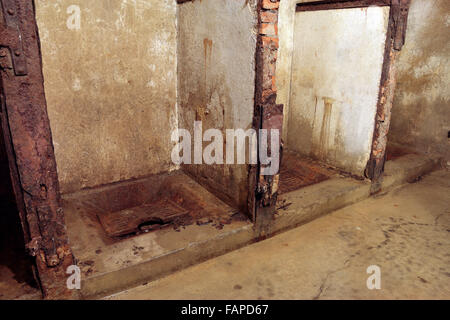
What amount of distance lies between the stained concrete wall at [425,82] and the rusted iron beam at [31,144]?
181 inches

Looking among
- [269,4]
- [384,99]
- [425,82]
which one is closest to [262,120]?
[269,4]

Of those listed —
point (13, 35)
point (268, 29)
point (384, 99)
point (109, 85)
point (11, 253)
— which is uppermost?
point (268, 29)

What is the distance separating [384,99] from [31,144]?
3171mm

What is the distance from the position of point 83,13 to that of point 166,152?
4.98 ft

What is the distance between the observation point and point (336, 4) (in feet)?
11.8

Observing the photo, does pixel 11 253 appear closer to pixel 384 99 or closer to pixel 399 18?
pixel 384 99

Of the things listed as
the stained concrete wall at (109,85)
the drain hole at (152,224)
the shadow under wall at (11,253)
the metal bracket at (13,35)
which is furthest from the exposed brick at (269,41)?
the shadow under wall at (11,253)

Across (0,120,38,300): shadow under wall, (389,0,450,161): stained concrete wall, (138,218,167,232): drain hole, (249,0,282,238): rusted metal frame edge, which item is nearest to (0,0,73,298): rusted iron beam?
(0,120,38,300): shadow under wall

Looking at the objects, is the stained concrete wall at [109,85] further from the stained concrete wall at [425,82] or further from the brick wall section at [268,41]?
the stained concrete wall at [425,82]

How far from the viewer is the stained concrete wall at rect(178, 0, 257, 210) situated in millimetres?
2488

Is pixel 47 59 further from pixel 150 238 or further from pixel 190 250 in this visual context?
pixel 190 250

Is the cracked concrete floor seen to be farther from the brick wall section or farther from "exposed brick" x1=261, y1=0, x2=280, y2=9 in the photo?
"exposed brick" x1=261, y1=0, x2=280, y2=9

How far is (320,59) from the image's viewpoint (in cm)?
391

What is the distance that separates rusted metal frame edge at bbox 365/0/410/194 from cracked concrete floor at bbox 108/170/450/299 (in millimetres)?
463
